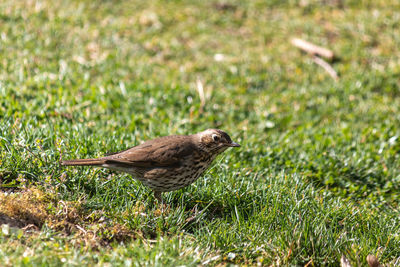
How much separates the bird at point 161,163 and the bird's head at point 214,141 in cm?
5

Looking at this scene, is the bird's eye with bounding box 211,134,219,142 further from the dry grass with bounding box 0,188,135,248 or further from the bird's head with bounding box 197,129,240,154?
the dry grass with bounding box 0,188,135,248

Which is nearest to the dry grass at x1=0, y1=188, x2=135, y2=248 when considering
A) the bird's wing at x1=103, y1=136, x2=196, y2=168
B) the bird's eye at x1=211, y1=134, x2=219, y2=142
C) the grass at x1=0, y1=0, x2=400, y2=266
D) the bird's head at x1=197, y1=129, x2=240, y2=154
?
the grass at x1=0, y1=0, x2=400, y2=266

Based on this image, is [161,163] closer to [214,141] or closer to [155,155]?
[155,155]

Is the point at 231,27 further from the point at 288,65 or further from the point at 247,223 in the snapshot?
the point at 247,223

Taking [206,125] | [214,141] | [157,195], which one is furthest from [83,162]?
[206,125]

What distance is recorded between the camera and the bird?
5188 millimetres

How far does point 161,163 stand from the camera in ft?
17.4

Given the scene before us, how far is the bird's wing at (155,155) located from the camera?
206 inches

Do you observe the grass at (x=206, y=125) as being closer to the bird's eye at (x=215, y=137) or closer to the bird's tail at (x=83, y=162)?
the bird's tail at (x=83, y=162)

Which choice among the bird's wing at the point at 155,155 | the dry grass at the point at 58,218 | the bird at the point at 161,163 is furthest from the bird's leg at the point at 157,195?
the dry grass at the point at 58,218

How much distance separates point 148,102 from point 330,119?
10.4 feet

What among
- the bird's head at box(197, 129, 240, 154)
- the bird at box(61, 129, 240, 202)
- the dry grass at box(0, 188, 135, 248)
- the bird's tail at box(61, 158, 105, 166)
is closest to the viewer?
the dry grass at box(0, 188, 135, 248)

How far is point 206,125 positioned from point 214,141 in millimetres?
2432

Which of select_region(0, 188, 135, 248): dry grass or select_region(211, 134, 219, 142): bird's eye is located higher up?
select_region(211, 134, 219, 142): bird's eye
